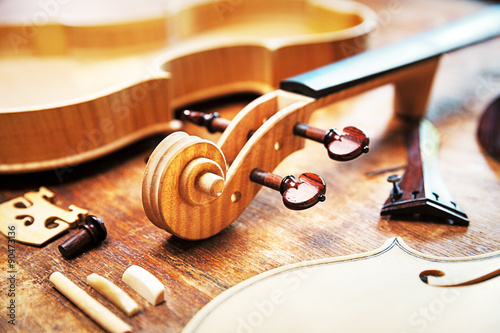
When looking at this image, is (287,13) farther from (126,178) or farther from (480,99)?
(126,178)

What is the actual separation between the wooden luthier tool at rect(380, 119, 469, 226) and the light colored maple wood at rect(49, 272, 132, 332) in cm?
76

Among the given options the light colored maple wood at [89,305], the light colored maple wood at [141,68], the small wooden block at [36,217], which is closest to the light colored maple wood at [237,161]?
the light colored maple wood at [89,305]

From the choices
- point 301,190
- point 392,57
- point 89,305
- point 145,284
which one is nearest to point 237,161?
point 301,190

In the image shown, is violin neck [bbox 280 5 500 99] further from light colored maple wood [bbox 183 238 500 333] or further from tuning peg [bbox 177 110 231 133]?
light colored maple wood [bbox 183 238 500 333]

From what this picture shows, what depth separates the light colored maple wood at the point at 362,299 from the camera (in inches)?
35.8

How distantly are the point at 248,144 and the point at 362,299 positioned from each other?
1.47 ft

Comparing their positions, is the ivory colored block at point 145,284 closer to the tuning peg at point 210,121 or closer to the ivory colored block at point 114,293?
the ivory colored block at point 114,293

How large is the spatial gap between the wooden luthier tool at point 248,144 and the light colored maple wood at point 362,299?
8.7 inches

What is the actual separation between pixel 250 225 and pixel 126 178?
0.49 m

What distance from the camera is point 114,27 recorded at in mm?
1998

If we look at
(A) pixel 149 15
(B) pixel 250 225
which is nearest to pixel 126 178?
Answer: (B) pixel 250 225

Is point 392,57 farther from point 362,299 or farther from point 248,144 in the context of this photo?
point 362,299

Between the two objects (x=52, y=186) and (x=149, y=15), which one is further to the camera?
(x=149, y=15)

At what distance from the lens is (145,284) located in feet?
3.32
